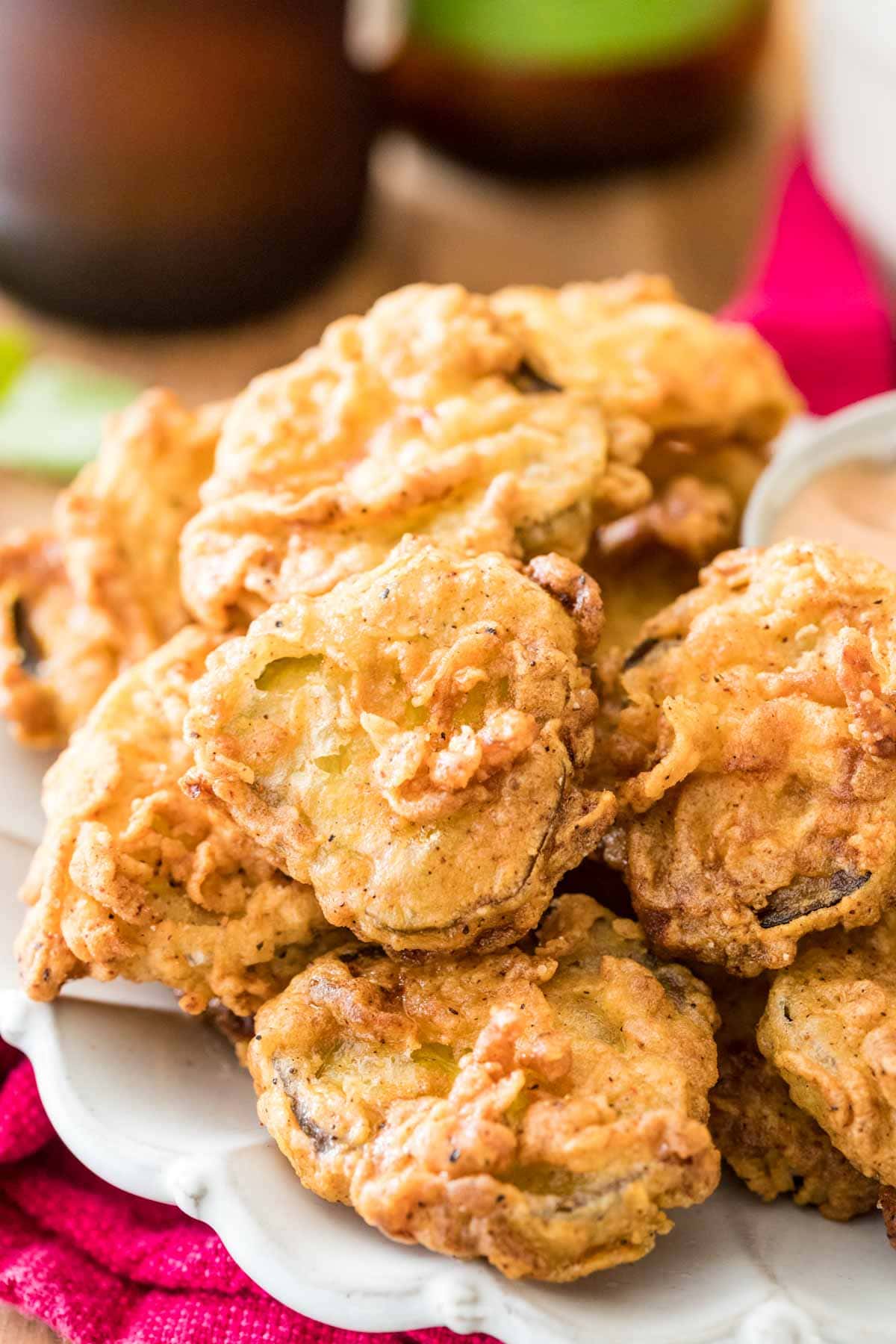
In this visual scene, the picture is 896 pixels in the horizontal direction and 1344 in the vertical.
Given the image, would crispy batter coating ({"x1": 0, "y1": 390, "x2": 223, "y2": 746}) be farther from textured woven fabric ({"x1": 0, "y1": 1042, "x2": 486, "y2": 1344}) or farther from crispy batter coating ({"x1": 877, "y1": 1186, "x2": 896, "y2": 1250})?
crispy batter coating ({"x1": 877, "y1": 1186, "x2": 896, "y2": 1250})

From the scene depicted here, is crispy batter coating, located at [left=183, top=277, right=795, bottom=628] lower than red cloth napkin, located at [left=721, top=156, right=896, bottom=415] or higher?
higher

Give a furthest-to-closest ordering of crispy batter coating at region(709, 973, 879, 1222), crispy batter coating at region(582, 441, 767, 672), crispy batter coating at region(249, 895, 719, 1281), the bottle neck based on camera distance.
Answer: the bottle neck → crispy batter coating at region(582, 441, 767, 672) → crispy batter coating at region(709, 973, 879, 1222) → crispy batter coating at region(249, 895, 719, 1281)

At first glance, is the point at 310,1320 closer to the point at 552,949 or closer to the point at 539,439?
the point at 552,949

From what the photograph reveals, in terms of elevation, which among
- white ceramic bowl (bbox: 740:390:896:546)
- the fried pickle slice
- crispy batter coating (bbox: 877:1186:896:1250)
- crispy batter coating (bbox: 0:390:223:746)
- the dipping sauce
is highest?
the fried pickle slice

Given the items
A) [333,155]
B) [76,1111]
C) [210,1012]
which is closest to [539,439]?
[210,1012]

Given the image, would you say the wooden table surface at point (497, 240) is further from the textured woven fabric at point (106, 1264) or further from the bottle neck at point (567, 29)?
the textured woven fabric at point (106, 1264)

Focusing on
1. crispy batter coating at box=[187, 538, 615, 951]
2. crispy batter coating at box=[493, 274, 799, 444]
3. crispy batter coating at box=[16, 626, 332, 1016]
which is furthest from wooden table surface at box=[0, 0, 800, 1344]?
crispy batter coating at box=[187, 538, 615, 951]
